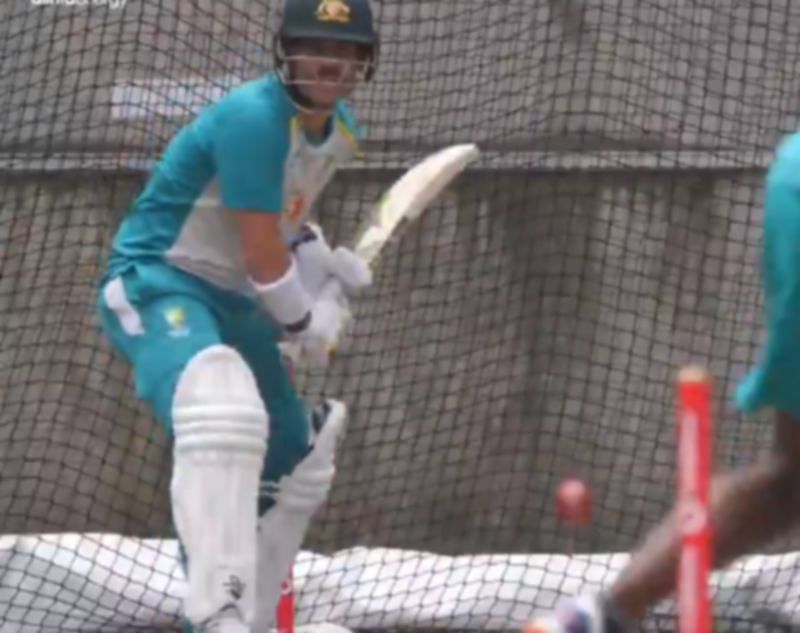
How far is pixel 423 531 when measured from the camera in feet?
24.8

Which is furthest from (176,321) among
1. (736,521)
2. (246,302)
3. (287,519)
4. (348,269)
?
(736,521)

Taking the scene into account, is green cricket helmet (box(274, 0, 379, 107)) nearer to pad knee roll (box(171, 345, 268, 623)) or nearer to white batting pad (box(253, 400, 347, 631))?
pad knee roll (box(171, 345, 268, 623))

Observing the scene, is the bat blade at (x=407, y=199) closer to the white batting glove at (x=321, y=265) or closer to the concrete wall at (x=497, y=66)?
the white batting glove at (x=321, y=265)

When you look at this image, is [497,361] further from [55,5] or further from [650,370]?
[55,5]

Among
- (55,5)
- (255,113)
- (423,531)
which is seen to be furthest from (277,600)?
(55,5)

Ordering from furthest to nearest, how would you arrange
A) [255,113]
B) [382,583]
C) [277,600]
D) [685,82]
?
[685,82]
[382,583]
[277,600]
[255,113]

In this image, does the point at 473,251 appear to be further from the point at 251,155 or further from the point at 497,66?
the point at 251,155

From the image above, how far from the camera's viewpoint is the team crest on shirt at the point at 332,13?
4.73 meters

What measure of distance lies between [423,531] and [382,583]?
1046 mm

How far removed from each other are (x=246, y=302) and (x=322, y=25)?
666 millimetres

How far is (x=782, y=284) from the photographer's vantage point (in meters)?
3.51

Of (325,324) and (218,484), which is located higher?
(325,324)

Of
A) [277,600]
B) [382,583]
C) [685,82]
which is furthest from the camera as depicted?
[685,82]

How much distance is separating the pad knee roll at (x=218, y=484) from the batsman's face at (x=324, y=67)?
0.64m
